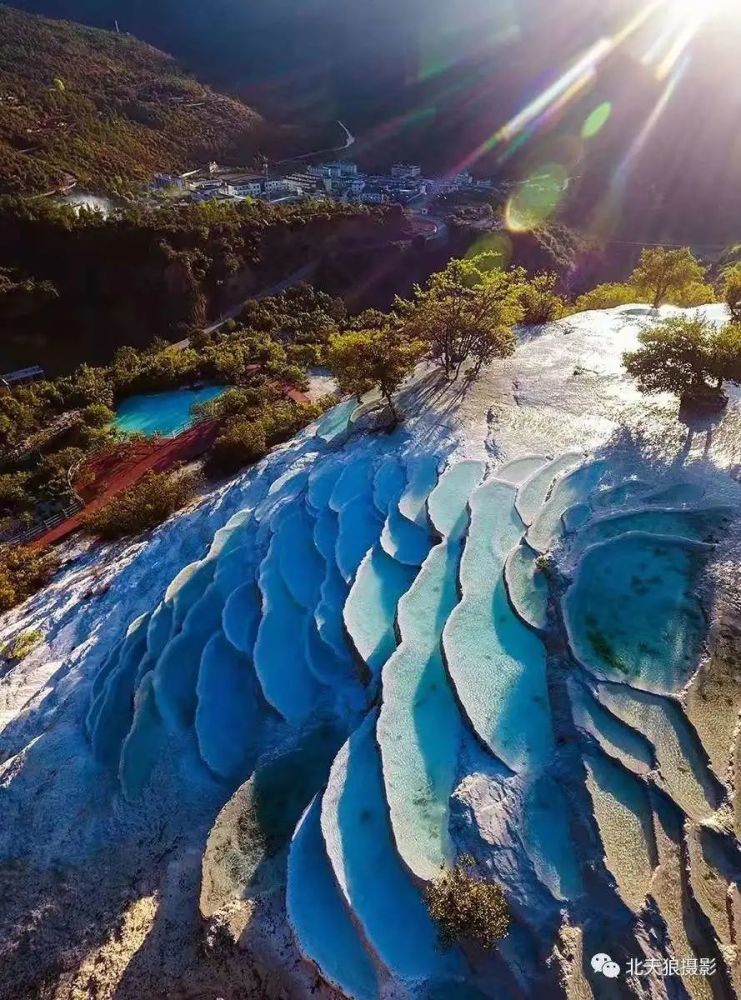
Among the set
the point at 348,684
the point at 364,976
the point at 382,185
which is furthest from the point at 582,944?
the point at 382,185

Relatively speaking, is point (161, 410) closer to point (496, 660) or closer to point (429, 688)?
point (429, 688)

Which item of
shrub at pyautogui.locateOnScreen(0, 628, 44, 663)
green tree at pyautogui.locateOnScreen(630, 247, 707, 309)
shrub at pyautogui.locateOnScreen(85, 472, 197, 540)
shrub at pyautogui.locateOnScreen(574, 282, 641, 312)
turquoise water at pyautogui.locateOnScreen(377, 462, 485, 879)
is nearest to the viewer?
turquoise water at pyautogui.locateOnScreen(377, 462, 485, 879)

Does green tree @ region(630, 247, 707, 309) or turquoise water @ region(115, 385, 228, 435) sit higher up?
turquoise water @ region(115, 385, 228, 435)

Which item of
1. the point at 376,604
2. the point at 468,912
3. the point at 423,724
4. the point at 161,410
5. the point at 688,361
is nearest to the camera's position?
the point at 468,912

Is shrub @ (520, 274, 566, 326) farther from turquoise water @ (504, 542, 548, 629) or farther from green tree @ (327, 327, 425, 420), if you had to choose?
turquoise water @ (504, 542, 548, 629)

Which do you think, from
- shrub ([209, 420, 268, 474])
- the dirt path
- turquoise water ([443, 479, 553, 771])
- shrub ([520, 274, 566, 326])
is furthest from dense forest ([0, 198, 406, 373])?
turquoise water ([443, 479, 553, 771])

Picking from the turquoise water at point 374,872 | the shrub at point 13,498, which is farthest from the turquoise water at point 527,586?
the shrub at point 13,498

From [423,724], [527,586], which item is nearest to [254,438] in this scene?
[527,586]

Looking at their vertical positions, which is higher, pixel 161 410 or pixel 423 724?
pixel 161 410
